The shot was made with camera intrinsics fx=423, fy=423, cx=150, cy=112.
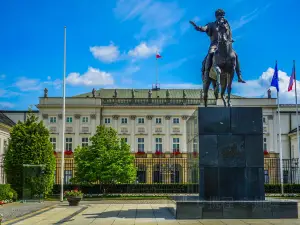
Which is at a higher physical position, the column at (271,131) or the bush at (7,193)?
the column at (271,131)

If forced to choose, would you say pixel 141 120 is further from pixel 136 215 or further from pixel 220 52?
pixel 220 52

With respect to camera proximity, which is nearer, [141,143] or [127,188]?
[127,188]

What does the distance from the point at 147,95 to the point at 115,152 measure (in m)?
37.5

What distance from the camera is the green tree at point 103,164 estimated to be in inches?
1384

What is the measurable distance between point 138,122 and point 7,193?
41.8 metres

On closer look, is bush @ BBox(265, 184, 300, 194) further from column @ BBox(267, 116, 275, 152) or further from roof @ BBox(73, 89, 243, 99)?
roof @ BBox(73, 89, 243, 99)

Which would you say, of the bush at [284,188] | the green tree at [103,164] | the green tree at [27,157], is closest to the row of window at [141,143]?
the green tree at [103,164]

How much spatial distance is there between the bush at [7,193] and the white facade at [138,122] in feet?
127

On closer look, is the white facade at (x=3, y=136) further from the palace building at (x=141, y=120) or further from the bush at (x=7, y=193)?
the palace building at (x=141, y=120)

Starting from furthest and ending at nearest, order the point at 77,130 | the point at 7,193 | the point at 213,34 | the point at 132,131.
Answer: the point at 132,131, the point at 77,130, the point at 7,193, the point at 213,34

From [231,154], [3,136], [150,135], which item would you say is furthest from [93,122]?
[231,154]

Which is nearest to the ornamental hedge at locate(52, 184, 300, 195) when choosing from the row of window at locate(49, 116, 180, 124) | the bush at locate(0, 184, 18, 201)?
the bush at locate(0, 184, 18, 201)

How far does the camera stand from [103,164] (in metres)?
35.5

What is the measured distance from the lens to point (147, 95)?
240 ft
